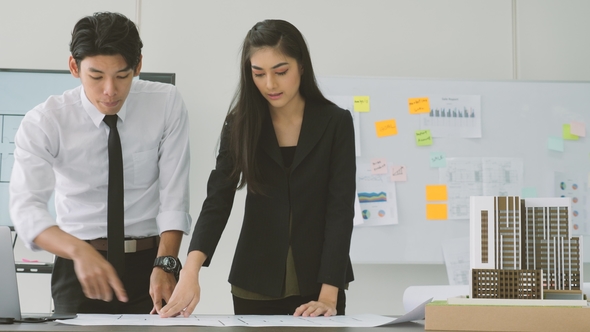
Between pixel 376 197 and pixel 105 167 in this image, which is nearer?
pixel 105 167

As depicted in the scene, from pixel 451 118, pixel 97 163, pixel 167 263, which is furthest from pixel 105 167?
pixel 451 118

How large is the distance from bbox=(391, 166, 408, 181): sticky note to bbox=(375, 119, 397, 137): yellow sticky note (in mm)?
183

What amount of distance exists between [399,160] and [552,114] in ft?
2.83

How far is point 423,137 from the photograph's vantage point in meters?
3.42

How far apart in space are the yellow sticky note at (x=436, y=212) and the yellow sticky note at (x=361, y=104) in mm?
603

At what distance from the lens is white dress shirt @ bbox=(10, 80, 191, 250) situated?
5.62 feet

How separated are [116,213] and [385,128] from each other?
6.60ft

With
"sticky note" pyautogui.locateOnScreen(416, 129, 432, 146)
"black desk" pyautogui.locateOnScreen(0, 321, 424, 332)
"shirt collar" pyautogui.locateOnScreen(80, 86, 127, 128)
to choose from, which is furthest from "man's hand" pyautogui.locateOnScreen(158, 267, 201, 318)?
"sticky note" pyautogui.locateOnScreen(416, 129, 432, 146)

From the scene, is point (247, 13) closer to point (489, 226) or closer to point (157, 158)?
point (157, 158)

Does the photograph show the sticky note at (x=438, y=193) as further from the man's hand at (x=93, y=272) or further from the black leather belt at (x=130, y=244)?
the man's hand at (x=93, y=272)

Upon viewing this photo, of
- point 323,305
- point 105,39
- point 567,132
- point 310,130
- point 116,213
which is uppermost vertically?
point 105,39

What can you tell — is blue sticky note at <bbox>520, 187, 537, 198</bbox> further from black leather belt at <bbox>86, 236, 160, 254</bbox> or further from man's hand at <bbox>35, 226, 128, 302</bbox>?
man's hand at <bbox>35, 226, 128, 302</bbox>

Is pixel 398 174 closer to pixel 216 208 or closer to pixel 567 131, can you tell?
pixel 567 131

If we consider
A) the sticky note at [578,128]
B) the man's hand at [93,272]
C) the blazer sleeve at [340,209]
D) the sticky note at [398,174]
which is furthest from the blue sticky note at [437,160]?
the man's hand at [93,272]
